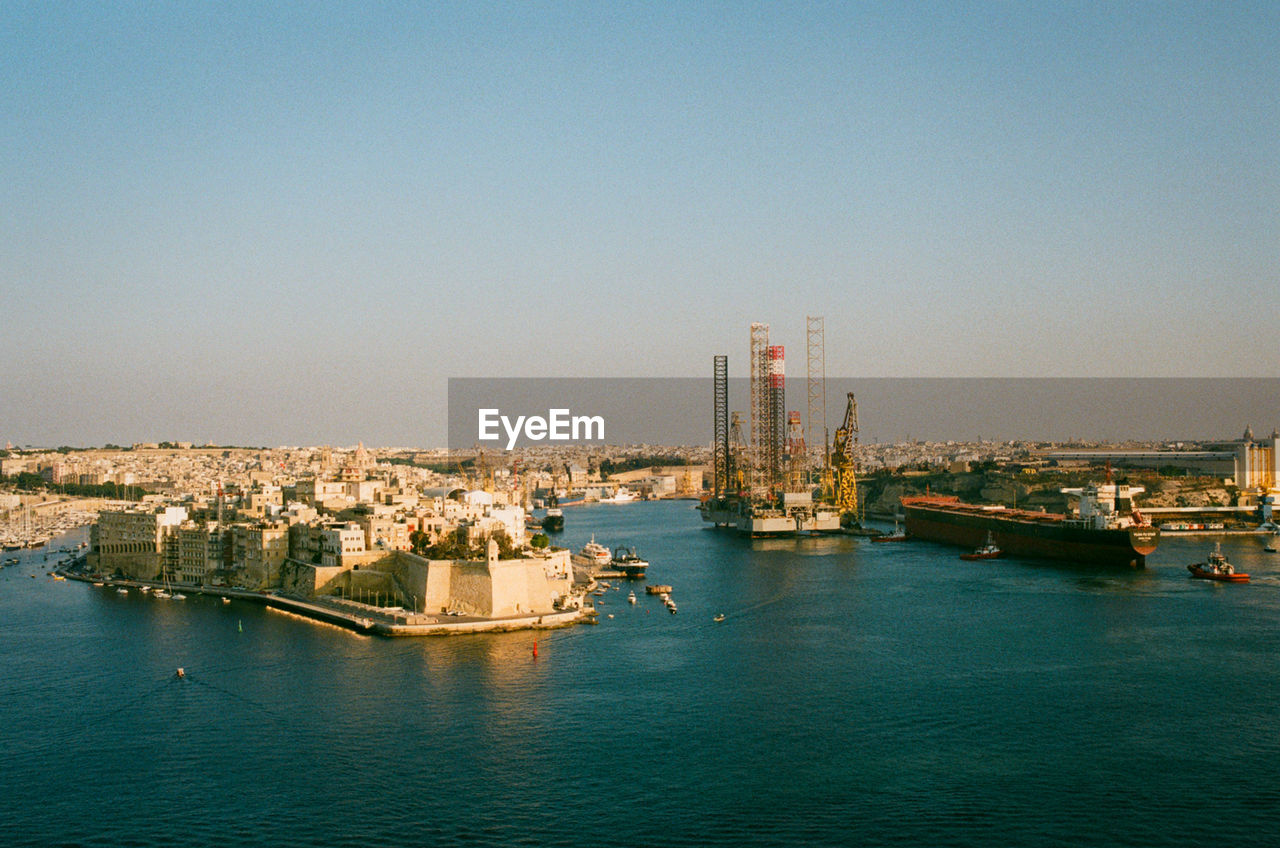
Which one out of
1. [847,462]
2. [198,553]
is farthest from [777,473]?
[198,553]

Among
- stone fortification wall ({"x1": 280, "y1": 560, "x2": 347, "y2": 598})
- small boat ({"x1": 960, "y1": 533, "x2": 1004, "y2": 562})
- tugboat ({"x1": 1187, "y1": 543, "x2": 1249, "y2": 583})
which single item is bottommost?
small boat ({"x1": 960, "y1": 533, "x2": 1004, "y2": 562})

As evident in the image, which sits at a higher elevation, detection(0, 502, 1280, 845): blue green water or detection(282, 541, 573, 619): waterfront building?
detection(282, 541, 573, 619): waterfront building

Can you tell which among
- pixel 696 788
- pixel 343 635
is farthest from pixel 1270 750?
pixel 343 635

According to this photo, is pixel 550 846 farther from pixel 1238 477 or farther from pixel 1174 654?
pixel 1238 477

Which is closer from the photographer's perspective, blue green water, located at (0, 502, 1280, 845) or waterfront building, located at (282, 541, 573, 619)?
blue green water, located at (0, 502, 1280, 845)

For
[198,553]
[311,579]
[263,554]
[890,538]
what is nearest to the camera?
[311,579]

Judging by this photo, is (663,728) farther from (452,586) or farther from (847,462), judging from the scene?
(847,462)

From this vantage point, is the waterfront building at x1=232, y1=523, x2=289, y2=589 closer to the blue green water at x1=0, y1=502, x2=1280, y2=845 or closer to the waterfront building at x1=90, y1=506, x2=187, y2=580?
the blue green water at x1=0, y1=502, x2=1280, y2=845

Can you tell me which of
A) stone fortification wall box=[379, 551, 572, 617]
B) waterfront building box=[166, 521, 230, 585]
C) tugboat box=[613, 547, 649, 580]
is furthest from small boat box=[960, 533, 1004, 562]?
waterfront building box=[166, 521, 230, 585]
